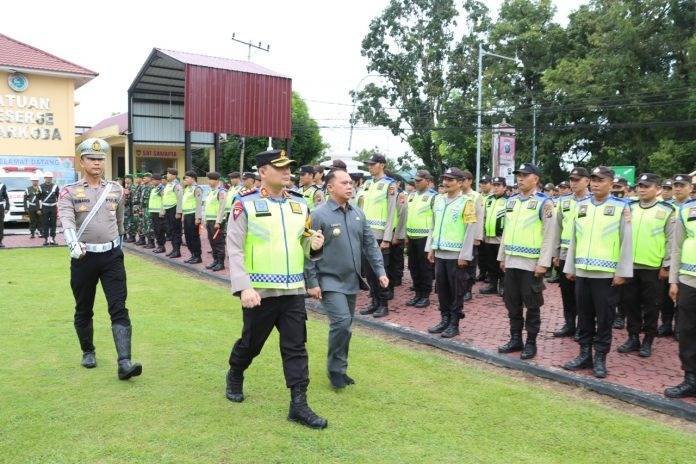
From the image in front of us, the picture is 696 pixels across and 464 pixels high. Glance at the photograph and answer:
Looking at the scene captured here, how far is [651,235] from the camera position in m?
6.73

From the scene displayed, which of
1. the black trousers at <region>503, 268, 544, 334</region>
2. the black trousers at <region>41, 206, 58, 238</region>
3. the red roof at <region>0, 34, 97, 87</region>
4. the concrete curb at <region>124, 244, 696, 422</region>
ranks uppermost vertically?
the red roof at <region>0, 34, 97, 87</region>

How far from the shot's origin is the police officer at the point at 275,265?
4.30 meters

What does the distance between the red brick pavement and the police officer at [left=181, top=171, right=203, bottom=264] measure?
4.46 m

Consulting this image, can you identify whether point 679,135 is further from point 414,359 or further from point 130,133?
point 414,359

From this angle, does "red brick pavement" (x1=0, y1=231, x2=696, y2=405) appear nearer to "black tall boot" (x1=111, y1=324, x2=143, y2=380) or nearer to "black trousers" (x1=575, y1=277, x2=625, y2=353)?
"black trousers" (x1=575, y1=277, x2=625, y2=353)

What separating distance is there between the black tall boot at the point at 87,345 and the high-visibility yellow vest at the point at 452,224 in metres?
3.79

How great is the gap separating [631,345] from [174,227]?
994 centimetres

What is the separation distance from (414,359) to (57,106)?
916 inches

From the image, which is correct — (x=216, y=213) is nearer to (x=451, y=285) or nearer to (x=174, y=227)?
(x=174, y=227)

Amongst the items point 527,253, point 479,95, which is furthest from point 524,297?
point 479,95

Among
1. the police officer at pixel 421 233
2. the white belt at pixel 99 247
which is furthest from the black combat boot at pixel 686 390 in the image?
the white belt at pixel 99 247

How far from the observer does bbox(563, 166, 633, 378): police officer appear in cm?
557

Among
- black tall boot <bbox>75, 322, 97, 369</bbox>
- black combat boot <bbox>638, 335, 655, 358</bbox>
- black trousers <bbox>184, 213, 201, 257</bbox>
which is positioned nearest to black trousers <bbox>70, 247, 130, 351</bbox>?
black tall boot <bbox>75, 322, 97, 369</bbox>

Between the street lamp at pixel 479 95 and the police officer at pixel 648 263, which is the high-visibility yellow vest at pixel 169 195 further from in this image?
the street lamp at pixel 479 95
